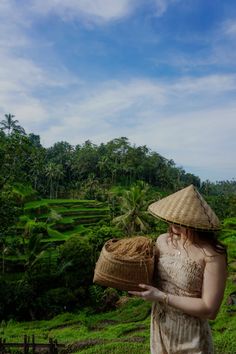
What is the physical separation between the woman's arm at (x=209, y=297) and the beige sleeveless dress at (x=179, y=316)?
67 mm

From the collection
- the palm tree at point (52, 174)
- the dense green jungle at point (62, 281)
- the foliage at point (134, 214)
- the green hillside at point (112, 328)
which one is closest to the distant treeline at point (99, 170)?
the palm tree at point (52, 174)

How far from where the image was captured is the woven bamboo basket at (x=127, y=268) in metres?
2.12

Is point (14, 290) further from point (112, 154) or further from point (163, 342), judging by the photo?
point (112, 154)

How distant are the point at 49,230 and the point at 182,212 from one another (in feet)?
88.8

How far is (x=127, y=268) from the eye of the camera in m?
2.12

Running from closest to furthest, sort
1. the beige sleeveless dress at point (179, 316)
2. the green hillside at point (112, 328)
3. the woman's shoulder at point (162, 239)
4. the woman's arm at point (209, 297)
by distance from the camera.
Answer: the woman's arm at point (209, 297), the beige sleeveless dress at point (179, 316), the woman's shoulder at point (162, 239), the green hillside at point (112, 328)

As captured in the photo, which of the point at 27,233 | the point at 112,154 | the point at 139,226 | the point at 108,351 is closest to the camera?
the point at 108,351

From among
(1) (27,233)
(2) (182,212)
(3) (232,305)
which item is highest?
(2) (182,212)

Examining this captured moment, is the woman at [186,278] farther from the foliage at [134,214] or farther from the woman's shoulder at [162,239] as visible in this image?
the foliage at [134,214]

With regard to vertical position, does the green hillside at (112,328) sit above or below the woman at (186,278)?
below

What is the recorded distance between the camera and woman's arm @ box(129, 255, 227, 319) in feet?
6.59

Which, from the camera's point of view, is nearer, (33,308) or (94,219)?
(33,308)

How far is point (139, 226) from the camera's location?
92.3 ft

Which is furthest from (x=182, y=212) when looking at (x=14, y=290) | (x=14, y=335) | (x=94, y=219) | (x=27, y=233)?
(x=94, y=219)
